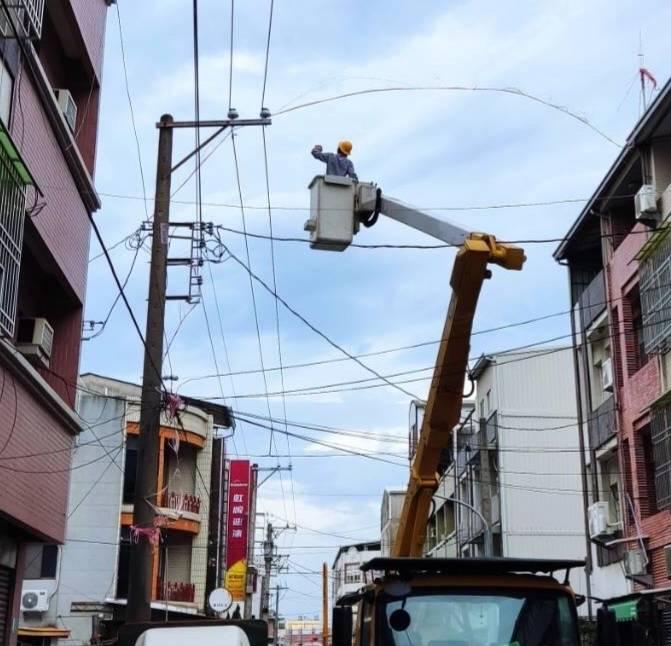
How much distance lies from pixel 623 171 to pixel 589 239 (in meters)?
4.84

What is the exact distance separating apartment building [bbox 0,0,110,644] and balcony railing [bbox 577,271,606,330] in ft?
49.9

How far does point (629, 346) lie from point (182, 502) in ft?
69.1

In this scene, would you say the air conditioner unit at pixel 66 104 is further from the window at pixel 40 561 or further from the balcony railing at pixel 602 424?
the balcony railing at pixel 602 424

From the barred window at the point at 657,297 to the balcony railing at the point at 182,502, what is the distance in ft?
73.7

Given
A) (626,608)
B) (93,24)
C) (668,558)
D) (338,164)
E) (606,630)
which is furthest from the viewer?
(668,558)

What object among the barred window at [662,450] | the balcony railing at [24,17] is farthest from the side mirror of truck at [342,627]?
the barred window at [662,450]

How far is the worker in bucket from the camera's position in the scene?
43.5 feet

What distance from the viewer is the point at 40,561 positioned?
24609mm

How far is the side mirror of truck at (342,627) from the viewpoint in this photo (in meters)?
9.41

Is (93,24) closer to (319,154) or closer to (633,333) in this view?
(319,154)

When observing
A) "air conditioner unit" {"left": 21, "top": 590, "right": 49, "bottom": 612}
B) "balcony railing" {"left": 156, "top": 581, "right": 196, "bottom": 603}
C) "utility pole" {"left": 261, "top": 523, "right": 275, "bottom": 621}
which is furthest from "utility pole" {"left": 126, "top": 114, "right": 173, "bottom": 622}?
"utility pole" {"left": 261, "top": 523, "right": 275, "bottom": 621}

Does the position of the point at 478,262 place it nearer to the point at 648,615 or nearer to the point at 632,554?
the point at 648,615

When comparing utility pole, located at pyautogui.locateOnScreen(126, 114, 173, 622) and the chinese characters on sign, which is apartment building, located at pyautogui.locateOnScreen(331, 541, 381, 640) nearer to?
the chinese characters on sign

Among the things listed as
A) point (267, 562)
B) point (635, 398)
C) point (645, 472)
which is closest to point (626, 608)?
point (645, 472)
